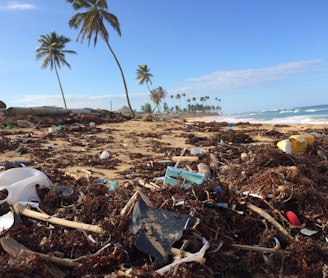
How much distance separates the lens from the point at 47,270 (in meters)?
2.03

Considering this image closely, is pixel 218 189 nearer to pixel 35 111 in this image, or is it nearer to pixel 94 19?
pixel 35 111

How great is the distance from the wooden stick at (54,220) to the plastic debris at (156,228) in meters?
0.34

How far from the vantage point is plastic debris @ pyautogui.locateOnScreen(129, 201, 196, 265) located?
2236 millimetres

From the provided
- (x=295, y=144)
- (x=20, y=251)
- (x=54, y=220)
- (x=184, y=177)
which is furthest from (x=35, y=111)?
(x=20, y=251)

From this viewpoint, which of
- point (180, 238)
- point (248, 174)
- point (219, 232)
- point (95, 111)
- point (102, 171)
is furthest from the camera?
point (95, 111)

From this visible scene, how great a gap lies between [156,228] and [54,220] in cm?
106

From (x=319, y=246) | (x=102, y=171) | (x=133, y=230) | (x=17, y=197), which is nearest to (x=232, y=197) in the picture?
(x=319, y=246)

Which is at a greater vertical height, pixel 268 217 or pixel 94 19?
pixel 94 19

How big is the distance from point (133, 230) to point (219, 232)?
0.76 metres

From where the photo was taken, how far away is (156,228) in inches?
93.7

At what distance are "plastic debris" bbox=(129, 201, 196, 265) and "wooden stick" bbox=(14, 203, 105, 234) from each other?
1.12 ft

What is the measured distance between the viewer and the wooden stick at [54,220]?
252cm

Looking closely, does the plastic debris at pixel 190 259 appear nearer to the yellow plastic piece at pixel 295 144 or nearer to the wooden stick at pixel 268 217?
the wooden stick at pixel 268 217

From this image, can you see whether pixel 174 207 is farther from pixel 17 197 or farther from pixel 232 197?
pixel 17 197
